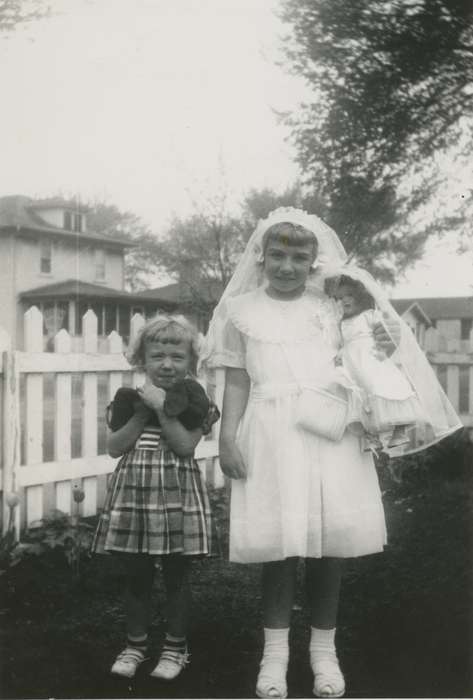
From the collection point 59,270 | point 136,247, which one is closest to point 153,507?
point 59,270

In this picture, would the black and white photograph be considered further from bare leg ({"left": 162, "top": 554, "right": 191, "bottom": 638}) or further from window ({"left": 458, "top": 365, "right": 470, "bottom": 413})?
window ({"left": 458, "top": 365, "right": 470, "bottom": 413})

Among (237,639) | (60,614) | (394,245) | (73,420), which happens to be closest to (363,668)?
(237,639)

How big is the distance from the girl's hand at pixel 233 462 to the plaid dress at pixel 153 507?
15 centimetres

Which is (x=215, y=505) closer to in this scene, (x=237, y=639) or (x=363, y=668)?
(x=237, y=639)

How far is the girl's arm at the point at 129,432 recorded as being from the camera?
2273mm

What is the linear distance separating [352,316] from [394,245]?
118cm

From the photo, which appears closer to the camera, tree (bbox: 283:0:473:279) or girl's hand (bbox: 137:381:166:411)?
girl's hand (bbox: 137:381:166:411)

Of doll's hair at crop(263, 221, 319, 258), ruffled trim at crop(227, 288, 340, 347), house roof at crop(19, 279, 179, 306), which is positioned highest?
doll's hair at crop(263, 221, 319, 258)

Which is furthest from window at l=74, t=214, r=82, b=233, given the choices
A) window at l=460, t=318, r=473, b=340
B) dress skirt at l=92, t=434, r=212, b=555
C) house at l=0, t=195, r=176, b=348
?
window at l=460, t=318, r=473, b=340

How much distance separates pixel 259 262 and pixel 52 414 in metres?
1.89

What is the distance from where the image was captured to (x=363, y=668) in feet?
7.30

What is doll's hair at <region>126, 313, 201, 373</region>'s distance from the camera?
2.35 metres

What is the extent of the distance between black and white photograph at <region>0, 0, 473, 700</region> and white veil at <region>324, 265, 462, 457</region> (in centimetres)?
1

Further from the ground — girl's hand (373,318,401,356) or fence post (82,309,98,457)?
girl's hand (373,318,401,356)
